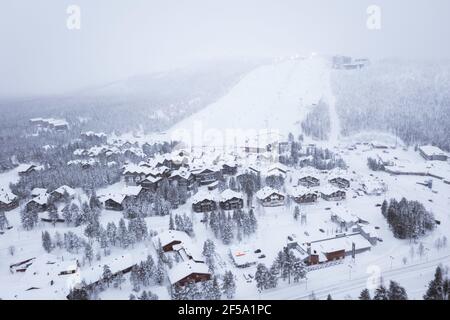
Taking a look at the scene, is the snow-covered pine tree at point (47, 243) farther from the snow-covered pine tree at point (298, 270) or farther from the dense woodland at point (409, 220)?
the dense woodland at point (409, 220)

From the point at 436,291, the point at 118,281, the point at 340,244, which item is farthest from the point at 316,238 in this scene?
the point at 118,281

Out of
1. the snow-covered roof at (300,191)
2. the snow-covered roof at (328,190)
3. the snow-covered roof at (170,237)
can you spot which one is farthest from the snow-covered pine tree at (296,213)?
the snow-covered roof at (170,237)

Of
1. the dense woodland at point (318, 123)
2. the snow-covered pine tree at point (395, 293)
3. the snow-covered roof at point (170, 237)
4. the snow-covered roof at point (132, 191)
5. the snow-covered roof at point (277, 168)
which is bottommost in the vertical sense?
the snow-covered roof at point (170, 237)

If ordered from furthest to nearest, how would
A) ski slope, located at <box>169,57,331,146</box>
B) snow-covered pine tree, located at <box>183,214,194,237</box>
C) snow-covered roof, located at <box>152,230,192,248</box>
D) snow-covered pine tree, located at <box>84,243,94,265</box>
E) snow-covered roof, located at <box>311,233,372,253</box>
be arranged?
ski slope, located at <box>169,57,331,146</box> → snow-covered pine tree, located at <box>183,214,194,237</box> → snow-covered roof, located at <box>152,230,192,248</box> → snow-covered pine tree, located at <box>84,243,94,265</box> → snow-covered roof, located at <box>311,233,372,253</box>

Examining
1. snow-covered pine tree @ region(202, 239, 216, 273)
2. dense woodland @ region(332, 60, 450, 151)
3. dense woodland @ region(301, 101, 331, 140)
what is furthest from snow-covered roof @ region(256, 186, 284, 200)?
dense woodland @ region(332, 60, 450, 151)

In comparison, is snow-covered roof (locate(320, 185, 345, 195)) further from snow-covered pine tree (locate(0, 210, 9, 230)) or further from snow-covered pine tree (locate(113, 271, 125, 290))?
snow-covered pine tree (locate(0, 210, 9, 230))

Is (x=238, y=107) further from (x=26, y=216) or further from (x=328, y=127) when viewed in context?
(x=26, y=216)
